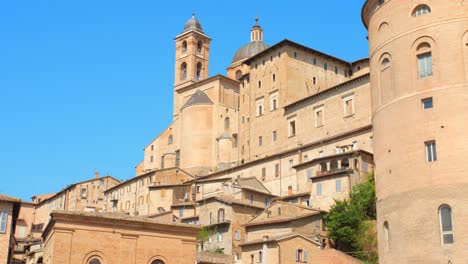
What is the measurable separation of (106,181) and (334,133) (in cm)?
3386

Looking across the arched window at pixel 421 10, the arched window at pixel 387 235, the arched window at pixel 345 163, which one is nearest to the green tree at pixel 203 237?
the arched window at pixel 345 163

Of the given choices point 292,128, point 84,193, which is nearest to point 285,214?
point 292,128

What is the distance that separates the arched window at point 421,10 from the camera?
1134 inches

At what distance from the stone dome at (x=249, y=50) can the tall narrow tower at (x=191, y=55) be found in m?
3.99

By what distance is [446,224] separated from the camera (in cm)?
2605

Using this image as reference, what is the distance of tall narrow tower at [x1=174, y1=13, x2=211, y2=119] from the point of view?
8919 cm

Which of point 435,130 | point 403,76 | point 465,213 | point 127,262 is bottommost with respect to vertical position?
point 127,262

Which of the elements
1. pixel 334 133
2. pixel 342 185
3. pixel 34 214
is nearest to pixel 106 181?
pixel 34 214

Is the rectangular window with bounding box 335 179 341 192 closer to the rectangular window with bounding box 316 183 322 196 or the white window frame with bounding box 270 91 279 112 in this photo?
the rectangular window with bounding box 316 183 322 196

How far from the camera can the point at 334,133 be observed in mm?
57969

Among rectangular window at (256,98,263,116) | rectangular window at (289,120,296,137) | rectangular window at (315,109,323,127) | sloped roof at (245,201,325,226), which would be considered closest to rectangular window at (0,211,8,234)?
sloped roof at (245,201,325,226)

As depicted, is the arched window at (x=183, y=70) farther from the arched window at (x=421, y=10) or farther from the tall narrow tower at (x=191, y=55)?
the arched window at (x=421, y=10)

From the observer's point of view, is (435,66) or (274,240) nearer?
(435,66)

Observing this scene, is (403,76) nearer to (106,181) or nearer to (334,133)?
(334,133)
